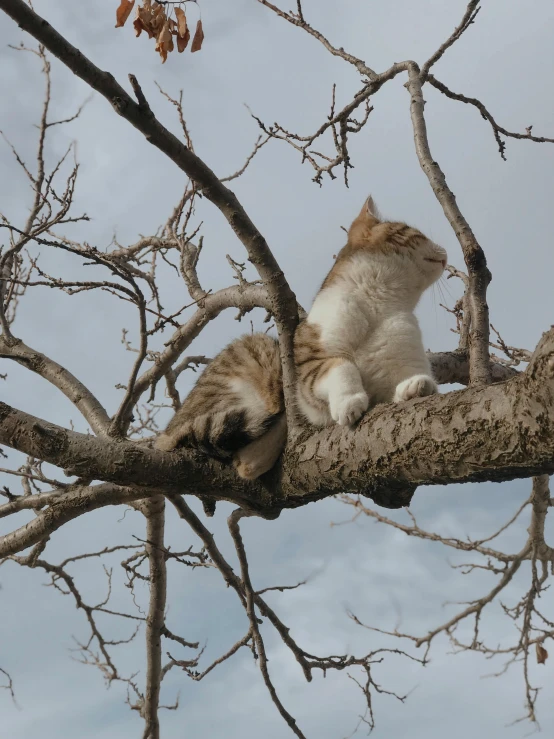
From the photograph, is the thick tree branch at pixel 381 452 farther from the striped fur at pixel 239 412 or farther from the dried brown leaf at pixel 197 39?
the dried brown leaf at pixel 197 39

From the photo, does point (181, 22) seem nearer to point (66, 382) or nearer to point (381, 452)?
point (66, 382)

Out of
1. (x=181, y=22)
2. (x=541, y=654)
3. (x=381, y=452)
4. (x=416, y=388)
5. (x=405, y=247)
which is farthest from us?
(x=541, y=654)

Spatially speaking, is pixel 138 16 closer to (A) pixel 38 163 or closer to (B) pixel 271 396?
(A) pixel 38 163

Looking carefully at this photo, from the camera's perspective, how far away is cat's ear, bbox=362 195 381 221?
389 cm

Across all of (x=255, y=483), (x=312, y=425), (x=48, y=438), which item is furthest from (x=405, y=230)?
(x=48, y=438)

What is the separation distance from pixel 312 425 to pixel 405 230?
1436 millimetres

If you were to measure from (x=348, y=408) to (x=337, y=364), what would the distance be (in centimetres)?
33

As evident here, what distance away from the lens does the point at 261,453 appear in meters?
3.04

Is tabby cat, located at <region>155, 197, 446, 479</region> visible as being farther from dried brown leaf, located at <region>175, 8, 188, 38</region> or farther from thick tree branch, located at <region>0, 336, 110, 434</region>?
dried brown leaf, located at <region>175, 8, 188, 38</region>

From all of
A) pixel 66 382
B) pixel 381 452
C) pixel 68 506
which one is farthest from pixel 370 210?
pixel 68 506

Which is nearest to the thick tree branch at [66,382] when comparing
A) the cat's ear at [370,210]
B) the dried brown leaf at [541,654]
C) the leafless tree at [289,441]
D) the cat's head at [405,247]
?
the leafless tree at [289,441]

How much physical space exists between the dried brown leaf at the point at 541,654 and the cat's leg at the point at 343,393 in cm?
319

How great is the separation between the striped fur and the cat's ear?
947 millimetres

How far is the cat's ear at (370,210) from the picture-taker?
12.8ft
